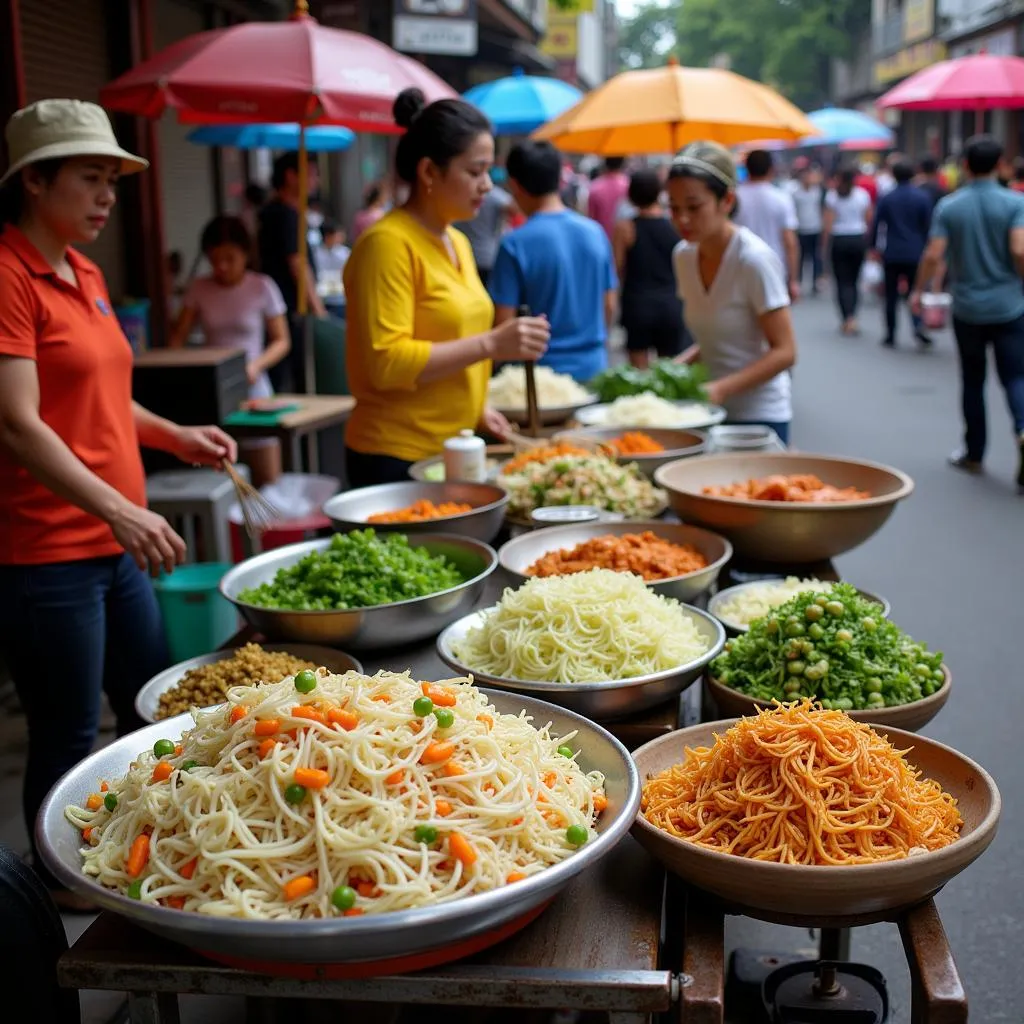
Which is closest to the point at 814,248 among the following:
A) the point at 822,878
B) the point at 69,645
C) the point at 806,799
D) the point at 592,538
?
the point at 592,538

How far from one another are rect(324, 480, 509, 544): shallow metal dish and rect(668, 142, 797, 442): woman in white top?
59.5 inches

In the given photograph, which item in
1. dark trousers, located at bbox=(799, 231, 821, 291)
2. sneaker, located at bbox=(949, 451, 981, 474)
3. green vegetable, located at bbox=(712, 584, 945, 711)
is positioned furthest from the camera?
dark trousers, located at bbox=(799, 231, 821, 291)

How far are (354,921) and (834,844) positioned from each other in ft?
2.47

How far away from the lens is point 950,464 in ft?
31.1

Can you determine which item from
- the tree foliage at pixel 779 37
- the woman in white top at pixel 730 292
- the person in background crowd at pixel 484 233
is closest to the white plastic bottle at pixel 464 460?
the woman in white top at pixel 730 292

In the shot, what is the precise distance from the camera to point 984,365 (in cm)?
879

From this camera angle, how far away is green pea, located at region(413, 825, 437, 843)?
1546 millimetres

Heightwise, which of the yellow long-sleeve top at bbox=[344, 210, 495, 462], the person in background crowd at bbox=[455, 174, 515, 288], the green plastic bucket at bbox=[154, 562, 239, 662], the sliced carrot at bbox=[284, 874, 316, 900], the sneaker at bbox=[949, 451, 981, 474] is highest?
the person in background crowd at bbox=[455, 174, 515, 288]

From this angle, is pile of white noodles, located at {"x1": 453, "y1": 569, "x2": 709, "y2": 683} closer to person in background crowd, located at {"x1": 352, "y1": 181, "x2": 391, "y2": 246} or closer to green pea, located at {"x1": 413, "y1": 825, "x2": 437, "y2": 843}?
green pea, located at {"x1": 413, "y1": 825, "x2": 437, "y2": 843}

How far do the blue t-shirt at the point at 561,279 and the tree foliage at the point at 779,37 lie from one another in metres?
48.2

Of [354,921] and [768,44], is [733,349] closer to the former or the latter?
[354,921]

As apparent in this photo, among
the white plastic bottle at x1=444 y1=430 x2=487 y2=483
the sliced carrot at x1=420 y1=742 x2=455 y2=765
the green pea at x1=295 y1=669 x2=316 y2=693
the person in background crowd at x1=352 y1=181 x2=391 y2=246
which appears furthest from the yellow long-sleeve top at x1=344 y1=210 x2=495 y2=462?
the person in background crowd at x1=352 y1=181 x2=391 y2=246

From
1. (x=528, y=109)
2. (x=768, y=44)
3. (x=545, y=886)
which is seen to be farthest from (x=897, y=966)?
(x=768, y=44)

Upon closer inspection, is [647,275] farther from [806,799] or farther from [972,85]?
[806,799]
